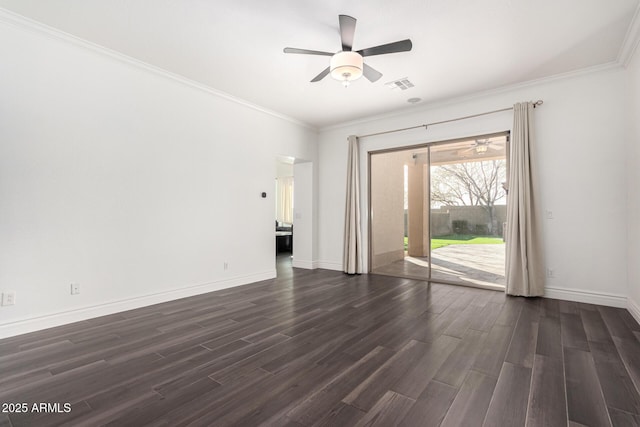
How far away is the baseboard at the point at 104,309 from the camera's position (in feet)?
9.59

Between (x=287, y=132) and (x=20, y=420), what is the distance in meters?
5.27

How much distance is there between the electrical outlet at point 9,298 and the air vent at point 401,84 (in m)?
5.00

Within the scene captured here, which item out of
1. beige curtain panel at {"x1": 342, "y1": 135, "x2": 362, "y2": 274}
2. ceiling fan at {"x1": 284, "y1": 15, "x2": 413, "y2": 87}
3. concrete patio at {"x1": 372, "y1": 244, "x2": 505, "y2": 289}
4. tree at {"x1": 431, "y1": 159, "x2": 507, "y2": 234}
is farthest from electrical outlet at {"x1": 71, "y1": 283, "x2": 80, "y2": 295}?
tree at {"x1": 431, "y1": 159, "x2": 507, "y2": 234}

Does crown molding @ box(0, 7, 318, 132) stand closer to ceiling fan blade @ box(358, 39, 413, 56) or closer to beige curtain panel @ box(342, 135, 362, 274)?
beige curtain panel @ box(342, 135, 362, 274)

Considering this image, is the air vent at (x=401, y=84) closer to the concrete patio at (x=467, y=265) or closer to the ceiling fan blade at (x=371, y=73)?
the ceiling fan blade at (x=371, y=73)

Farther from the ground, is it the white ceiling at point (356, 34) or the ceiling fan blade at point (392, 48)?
the white ceiling at point (356, 34)

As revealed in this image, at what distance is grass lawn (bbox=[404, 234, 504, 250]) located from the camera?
4855 mm

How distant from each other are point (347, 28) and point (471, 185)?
11.2 feet

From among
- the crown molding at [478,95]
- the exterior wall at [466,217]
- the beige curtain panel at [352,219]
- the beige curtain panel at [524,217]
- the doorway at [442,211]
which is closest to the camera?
the crown molding at [478,95]

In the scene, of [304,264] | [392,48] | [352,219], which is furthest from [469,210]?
[304,264]

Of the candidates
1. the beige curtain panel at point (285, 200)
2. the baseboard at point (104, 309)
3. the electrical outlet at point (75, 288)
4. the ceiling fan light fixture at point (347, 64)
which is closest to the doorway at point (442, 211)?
the ceiling fan light fixture at point (347, 64)

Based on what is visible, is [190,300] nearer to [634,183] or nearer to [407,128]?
[407,128]

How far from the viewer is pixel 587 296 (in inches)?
159

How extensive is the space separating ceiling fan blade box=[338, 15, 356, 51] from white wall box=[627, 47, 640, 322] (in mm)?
3133
